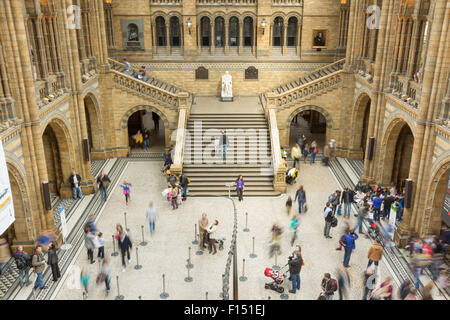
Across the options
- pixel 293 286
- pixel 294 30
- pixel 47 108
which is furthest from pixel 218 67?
pixel 293 286

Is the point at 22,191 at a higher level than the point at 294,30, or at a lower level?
lower

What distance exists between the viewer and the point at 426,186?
14.0 meters

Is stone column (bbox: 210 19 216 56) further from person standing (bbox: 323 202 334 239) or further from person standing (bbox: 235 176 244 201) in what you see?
person standing (bbox: 323 202 334 239)

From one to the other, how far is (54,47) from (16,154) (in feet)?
18.9

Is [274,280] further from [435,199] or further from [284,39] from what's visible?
[284,39]

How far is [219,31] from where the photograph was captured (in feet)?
86.0

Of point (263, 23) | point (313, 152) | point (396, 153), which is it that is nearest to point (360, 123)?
point (313, 152)

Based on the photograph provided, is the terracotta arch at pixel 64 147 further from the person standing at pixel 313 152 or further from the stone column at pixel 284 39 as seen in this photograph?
the stone column at pixel 284 39

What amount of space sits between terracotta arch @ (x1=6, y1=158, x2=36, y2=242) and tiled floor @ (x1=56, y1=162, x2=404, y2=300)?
1932 millimetres

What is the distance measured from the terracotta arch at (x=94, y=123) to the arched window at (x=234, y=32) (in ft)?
30.7

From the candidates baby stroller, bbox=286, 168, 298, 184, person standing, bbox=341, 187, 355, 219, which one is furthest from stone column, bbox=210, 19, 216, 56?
person standing, bbox=341, 187, 355, 219

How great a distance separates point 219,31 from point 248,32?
1790 millimetres

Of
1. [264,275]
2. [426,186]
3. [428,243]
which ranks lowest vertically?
[264,275]

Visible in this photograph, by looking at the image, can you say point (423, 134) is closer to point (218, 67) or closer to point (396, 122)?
point (396, 122)
